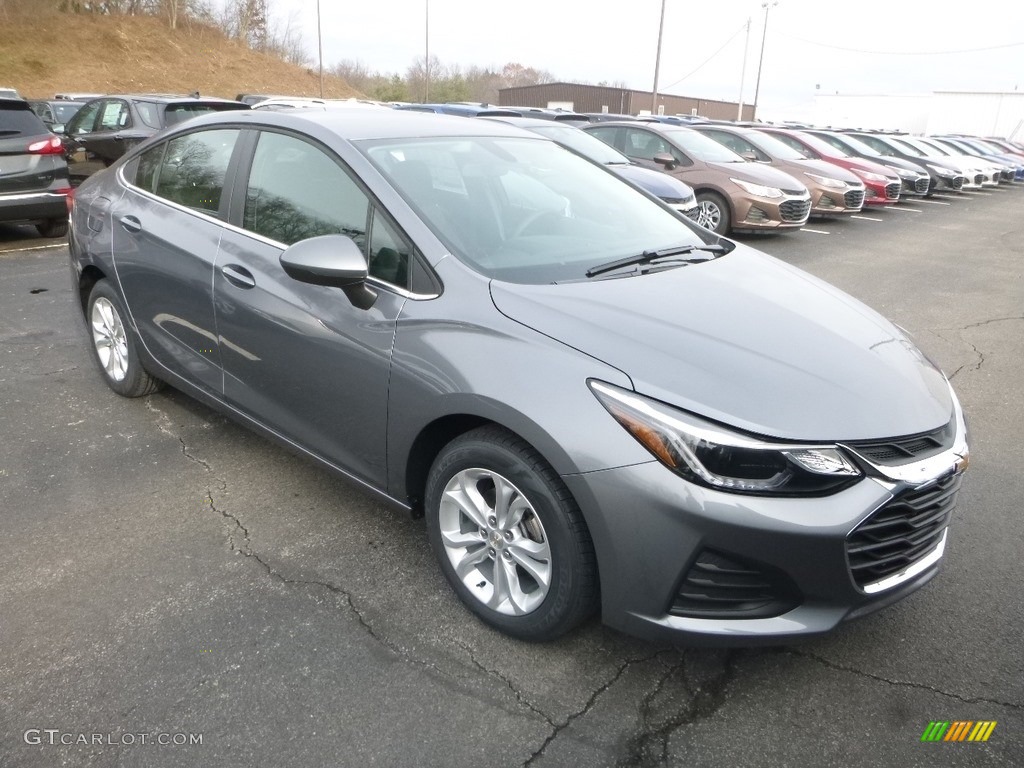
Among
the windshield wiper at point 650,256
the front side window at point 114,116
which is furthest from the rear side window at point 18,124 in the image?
the windshield wiper at point 650,256

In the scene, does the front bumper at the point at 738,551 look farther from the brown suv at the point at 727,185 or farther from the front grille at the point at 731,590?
the brown suv at the point at 727,185

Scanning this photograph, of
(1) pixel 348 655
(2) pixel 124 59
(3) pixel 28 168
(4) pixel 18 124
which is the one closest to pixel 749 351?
(1) pixel 348 655

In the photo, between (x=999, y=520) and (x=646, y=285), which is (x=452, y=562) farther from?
(x=999, y=520)

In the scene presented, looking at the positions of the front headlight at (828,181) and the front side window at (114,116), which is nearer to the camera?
the front side window at (114,116)

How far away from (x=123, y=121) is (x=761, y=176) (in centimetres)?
929

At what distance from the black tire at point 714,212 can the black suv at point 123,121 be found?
662cm

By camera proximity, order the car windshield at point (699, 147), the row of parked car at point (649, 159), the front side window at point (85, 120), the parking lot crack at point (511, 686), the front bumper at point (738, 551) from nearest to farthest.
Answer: the front bumper at point (738, 551)
the parking lot crack at point (511, 686)
the row of parked car at point (649, 159)
the car windshield at point (699, 147)
the front side window at point (85, 120)

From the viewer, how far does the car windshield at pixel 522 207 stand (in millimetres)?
2805

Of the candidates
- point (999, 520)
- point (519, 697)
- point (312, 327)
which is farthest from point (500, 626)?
point (999, 520)

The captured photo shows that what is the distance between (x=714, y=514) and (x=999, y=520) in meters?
2.08

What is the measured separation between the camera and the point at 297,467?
3732 millimetres

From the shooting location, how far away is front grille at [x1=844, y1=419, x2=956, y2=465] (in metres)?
2.15

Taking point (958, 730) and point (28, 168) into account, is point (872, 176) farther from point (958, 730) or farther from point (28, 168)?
point (958, 730)

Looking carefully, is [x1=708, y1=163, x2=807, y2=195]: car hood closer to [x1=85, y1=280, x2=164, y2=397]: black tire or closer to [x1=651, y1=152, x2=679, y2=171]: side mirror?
[x1=651, y1=152, x2=679, y2=171]: side mirror
